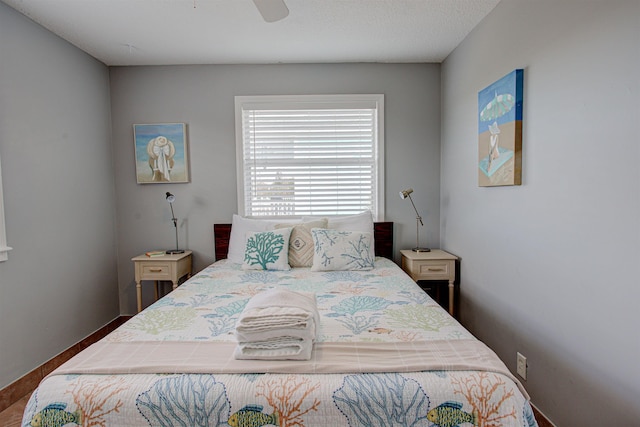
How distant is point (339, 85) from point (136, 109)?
1.94 meters

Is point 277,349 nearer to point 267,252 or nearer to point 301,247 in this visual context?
point 267,252

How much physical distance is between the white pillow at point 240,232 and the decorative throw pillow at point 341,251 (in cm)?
53

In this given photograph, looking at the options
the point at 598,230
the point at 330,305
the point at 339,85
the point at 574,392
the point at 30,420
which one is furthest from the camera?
the point at 339,85

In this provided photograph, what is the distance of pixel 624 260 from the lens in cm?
128

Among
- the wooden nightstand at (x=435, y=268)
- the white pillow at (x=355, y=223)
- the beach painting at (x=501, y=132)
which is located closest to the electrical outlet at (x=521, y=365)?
the wooden nightstand at (x=435, y=268)

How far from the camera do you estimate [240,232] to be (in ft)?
9.89

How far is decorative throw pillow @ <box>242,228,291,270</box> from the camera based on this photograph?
2643 mm

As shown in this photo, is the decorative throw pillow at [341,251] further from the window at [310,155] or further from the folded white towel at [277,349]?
the folded white towel at [277,349]

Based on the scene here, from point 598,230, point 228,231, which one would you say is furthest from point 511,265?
point 228,231

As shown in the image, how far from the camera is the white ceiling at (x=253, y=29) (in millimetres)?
2154

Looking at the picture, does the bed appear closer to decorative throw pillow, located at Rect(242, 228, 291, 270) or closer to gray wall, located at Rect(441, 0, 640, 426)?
gray wall, located at Rect(441, 0, 640, 426)

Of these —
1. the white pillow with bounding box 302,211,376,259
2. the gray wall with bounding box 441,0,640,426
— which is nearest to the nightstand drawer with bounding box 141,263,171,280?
the white pillow with bounding box 302,211,376,259

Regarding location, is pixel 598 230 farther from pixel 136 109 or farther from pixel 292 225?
pixel 136 109

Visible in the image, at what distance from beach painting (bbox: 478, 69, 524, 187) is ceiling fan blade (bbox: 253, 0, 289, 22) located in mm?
1329
